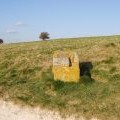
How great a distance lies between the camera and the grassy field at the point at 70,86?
1738 cm

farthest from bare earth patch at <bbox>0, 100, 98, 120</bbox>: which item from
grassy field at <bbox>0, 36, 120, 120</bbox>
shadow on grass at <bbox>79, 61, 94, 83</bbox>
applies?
shadow on grass at <bbox>79, 61, 94, 83</bbox>

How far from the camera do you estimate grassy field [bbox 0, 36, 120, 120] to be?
17375 mm

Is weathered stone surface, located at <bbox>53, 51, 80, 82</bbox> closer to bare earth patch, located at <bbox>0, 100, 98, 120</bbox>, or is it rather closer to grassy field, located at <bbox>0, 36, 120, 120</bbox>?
grassy field, located at <bbox>0, 36, 120, 120</bbox>

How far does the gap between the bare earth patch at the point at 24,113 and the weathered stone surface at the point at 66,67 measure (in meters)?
3.20

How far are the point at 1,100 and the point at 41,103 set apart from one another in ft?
9.01

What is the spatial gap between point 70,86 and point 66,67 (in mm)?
1346

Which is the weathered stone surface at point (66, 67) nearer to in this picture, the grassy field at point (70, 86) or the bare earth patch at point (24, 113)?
the grassy field at point (70, 86)

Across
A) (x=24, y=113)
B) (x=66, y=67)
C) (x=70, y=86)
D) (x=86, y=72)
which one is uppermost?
(x=66, y=67)

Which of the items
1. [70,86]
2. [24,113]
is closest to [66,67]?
[70,86]

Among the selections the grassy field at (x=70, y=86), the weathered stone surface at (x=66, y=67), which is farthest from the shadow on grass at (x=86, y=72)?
the weathered stone surface at (x=66, y=67)

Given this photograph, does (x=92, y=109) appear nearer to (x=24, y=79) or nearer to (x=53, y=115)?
(x=53, y=115)

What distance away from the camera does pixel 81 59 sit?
24.3 m

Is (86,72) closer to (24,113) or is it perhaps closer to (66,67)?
(66,67)

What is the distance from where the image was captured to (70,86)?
2000cm
